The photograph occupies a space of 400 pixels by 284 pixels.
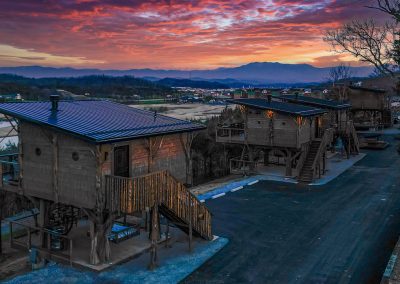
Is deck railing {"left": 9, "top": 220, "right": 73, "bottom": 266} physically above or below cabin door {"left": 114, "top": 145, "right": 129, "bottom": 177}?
below

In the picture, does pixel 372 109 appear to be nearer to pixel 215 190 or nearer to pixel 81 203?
pixel 215 190

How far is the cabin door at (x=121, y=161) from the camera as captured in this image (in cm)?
1917

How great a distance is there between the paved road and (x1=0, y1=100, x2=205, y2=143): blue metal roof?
667cm

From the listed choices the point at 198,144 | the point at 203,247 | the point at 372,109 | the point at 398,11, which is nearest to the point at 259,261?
the point at 203,247

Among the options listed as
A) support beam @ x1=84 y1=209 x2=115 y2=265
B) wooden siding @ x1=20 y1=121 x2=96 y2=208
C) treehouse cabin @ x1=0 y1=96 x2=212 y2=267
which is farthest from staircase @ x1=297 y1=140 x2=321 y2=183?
wooden siding @ x1=20 y1=121 x2=96 y2=208

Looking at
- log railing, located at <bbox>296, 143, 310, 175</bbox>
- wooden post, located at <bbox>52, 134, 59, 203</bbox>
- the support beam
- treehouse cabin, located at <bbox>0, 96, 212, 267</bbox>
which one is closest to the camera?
treehouse cabin, located at <bbox>0, 96, 212, 267</bbox>

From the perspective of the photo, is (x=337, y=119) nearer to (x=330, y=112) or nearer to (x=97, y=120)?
(x=330, y=112)

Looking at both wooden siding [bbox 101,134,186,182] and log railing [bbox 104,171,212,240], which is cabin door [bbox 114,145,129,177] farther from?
log railing [bbox 104,171,212,240]

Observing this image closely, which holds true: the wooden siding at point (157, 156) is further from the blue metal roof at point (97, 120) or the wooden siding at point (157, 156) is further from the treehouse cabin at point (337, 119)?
the treehouse cabin at point (337, 119)

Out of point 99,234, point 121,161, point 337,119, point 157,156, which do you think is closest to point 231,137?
point 337,119

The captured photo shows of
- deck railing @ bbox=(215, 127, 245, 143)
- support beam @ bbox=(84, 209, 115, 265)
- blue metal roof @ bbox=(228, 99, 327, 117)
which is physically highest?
blue metal roof @ bbox=(228, 99, 327, 117)

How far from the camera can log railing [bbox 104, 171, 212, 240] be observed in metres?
17.9

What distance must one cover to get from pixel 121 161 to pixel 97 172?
5.54ft

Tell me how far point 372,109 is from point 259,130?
40.1m
